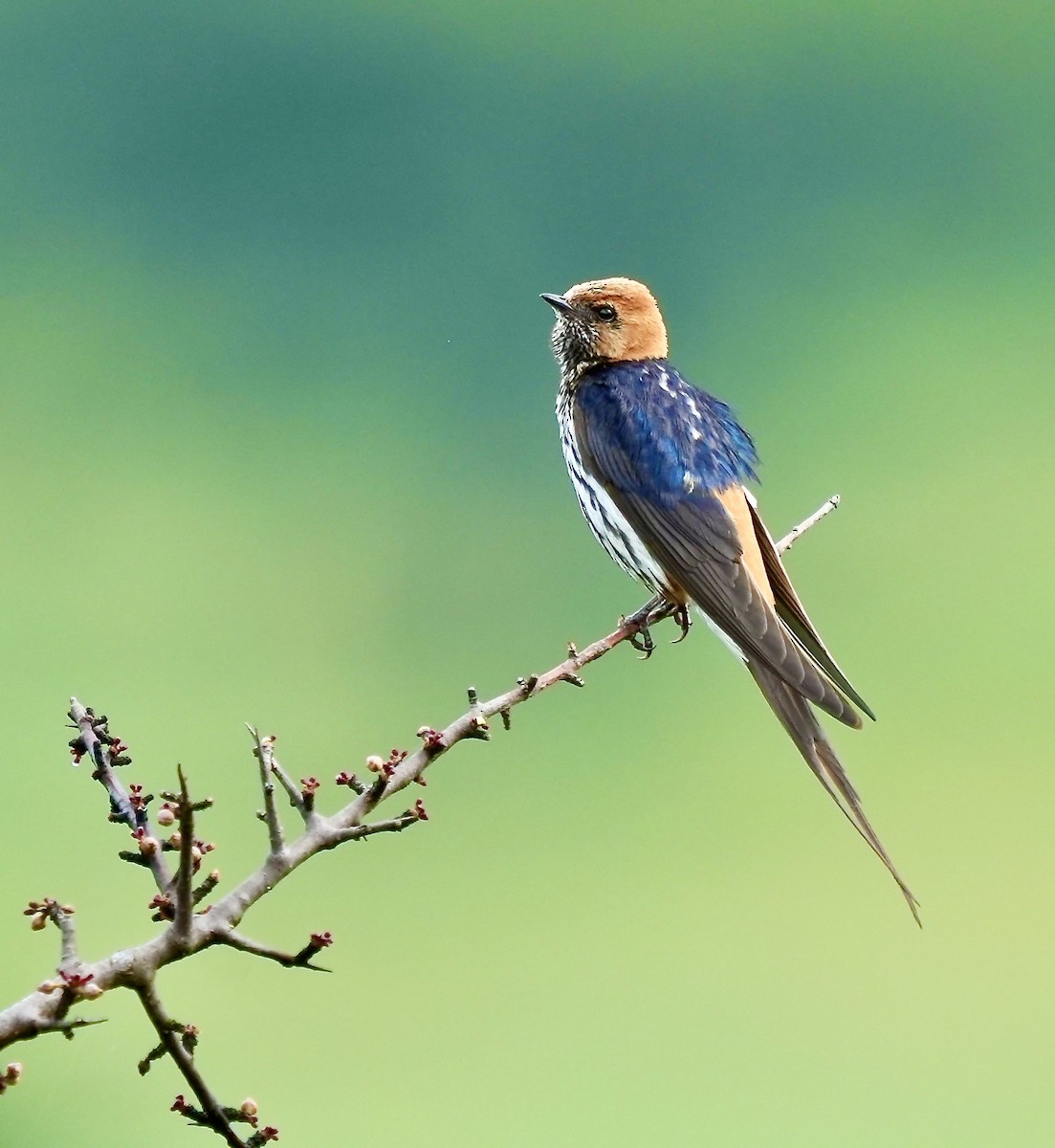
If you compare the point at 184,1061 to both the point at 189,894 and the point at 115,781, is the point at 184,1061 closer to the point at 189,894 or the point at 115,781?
the point at 189,894

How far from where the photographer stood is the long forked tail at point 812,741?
244 centimetres

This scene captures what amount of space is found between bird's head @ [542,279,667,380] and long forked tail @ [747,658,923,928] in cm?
98

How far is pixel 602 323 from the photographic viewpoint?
3639mm

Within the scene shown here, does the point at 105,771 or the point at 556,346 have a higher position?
the point at 556,346

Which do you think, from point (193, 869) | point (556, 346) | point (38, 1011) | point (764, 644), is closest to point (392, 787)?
point (193, 869)

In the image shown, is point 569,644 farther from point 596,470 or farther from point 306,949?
point 596,470

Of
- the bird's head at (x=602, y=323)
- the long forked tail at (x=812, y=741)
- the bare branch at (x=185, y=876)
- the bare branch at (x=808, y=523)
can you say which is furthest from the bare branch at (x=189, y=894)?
the bird's head at (x=602, y=323)

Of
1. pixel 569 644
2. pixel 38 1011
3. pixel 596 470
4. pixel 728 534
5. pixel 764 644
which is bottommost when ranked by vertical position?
pixel 38 1011

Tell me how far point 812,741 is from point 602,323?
1326 mm

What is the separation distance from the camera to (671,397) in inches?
136

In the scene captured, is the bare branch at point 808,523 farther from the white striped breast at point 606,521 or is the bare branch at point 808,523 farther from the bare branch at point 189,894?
the bare branch at point 189,894

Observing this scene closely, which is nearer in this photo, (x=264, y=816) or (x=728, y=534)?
(x=264, y=816)

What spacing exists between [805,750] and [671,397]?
3.44 feet

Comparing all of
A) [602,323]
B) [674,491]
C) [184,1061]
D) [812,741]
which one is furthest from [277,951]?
[602,323]
